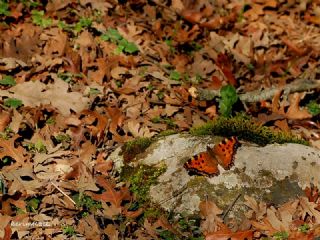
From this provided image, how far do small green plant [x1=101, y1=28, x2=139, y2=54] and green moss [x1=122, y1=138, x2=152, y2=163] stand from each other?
5.89 ft

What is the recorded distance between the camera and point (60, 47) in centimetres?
514

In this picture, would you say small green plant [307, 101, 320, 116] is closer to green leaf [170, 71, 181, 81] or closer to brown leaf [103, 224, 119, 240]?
green leaf [170, 71, 181, 81]

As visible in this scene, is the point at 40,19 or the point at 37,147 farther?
the point at 40,19

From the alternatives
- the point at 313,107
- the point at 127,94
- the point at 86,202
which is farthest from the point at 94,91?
the point at 313,107

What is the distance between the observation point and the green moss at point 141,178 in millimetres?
3645

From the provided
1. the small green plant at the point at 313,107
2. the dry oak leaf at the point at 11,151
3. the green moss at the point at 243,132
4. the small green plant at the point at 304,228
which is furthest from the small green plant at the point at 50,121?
the small green plant at the point at 313,107

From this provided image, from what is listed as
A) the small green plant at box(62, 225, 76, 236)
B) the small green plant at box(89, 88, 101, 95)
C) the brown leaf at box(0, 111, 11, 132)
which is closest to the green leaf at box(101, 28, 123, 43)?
the small green plant at box(89, 88, 101, 95)

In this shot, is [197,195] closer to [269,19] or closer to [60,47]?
[60,47]

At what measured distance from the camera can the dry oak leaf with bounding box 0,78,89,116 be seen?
439 cm

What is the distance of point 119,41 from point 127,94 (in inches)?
41.8

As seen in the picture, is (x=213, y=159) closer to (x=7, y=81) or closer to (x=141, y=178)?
(x=141, y=178)

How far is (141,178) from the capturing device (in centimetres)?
373

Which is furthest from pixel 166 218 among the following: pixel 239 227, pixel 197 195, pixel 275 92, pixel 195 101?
pixel 275 92

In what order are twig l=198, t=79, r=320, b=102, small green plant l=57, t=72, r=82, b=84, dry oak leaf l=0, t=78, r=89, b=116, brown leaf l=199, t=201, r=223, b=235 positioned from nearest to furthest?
brown leaf l=199, t=201, r=223, b=235, dry oak leaf l=0, t=78, r=89, b=116, small green plant l=57, t=72, r=82, b=84, twig l=198, t=79, r=320, b=102
